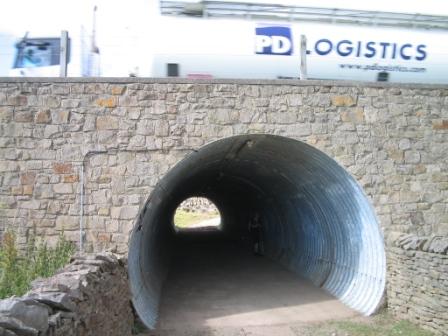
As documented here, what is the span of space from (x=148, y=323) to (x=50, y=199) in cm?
240

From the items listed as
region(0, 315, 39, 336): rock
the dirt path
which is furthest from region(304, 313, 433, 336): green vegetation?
region(0, 315, 39, 336): rock

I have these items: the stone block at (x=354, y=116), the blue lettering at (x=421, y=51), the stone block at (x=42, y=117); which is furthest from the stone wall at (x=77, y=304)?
the blue lettering at (x=421, y=51)

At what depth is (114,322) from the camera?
5754 mm

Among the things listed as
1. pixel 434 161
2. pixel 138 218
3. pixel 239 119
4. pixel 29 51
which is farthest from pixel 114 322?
pixel 29 51

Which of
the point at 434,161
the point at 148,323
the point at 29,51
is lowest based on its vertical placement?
the point at 148,323

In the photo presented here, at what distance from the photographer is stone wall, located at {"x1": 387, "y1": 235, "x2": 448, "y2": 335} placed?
268 inches

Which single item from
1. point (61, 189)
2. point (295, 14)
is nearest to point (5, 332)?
point (61, 189)

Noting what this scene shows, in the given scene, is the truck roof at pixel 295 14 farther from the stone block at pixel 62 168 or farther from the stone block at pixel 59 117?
the stone block at pixel 62 168

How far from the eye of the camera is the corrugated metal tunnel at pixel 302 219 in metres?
8.12

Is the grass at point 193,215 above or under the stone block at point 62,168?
under

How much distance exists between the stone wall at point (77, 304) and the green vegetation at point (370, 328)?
110 inches

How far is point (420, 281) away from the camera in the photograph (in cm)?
724

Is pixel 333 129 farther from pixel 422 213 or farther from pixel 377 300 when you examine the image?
pixel 377 300

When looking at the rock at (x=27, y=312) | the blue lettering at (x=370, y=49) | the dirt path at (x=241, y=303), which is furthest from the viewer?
the blue lettering at (x=370, y=49)
